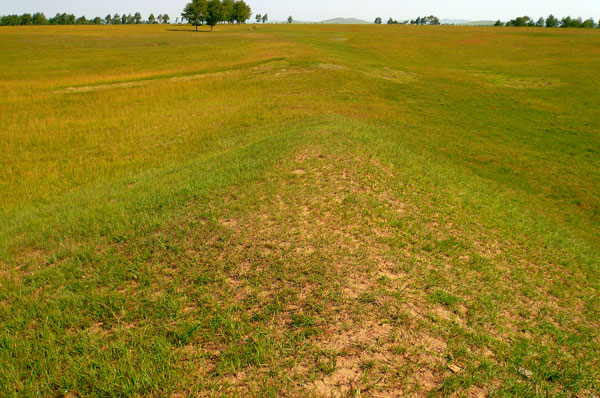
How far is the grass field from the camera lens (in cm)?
339

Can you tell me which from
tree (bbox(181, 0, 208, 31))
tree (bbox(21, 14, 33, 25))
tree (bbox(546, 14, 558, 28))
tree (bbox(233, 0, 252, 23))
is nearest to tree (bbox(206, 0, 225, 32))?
tree (bbox(181, 0, 208, 31))

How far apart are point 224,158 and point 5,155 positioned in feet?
27.8

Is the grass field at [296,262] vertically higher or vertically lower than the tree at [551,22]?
lower

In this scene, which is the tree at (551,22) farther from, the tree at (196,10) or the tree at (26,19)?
the tree at (26,19)

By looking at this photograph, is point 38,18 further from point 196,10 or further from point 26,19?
point 196,10

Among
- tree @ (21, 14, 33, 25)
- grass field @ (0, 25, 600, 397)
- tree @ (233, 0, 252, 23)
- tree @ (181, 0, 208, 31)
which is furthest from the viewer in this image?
tree @ (21, 14, 33, 25)

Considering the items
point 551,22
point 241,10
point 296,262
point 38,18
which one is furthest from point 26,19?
point 551,22

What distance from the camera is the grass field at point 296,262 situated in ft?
11.1

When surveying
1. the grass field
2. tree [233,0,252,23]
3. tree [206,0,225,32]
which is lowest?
the grass field

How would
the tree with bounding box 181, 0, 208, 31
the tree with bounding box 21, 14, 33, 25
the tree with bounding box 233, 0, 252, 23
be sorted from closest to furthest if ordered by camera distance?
the tree with bounding box 181, 0, 208, 31, the tree with bounding box 233, 0, 252, 23, the tree with bounding box 21, 14, 33, 25

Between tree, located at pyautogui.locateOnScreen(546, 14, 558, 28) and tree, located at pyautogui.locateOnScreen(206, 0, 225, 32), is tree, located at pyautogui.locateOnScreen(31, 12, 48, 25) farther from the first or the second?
tree, located at pyautogui.locateOnScreen(546, 14, 558, 28)

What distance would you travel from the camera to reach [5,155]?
11766mm

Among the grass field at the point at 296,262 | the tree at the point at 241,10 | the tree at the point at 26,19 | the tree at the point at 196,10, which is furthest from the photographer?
the tree at the point at 26,19

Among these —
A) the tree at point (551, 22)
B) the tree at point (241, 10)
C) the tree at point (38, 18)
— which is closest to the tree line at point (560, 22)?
the tree at point (551, 22)
